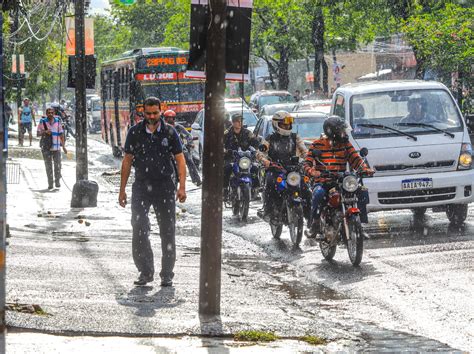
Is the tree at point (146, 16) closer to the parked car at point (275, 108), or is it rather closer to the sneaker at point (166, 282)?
the parked car at point (275, 108)

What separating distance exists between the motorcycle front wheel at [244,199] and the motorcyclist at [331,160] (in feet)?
15.8

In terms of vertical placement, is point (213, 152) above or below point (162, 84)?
above

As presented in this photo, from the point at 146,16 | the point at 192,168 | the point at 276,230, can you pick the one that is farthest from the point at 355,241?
the point at 146,16

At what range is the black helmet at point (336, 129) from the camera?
1288cm

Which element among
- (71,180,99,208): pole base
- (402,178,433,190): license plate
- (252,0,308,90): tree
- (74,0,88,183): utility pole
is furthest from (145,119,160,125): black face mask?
(252,0,308,90): tree

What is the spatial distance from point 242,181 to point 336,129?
5.16 metres

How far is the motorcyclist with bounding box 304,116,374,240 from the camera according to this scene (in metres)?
12.9

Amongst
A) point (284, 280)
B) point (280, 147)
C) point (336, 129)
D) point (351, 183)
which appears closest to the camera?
point (284, 280)

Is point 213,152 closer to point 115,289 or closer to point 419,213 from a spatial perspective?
A: point 115,289

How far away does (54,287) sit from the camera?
1009 centimetres

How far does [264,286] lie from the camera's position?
1117cm

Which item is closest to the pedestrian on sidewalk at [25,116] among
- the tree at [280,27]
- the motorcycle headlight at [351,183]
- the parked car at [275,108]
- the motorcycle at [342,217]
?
the parked car at [275,108]

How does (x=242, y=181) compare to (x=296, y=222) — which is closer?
(x=296, y=222)

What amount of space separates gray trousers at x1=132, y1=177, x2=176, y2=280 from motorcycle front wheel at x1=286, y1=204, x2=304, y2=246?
3929 millimetres
